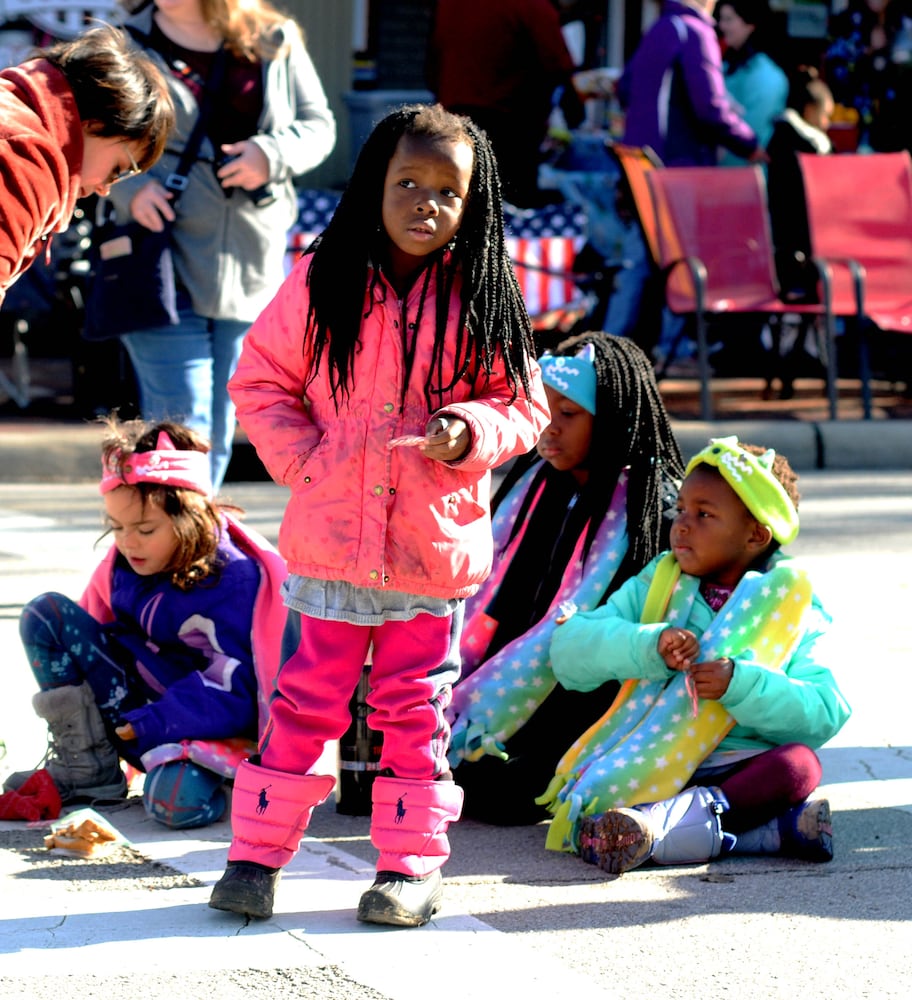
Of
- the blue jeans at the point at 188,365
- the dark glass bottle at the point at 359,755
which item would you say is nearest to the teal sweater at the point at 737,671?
the dark glass bottle at the point at 359,755

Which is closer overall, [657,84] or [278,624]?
[278,624]

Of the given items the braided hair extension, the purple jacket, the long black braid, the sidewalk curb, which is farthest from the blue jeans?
the purple jacket

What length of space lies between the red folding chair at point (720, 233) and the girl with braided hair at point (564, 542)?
5081 mm

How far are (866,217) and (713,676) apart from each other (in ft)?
21.8

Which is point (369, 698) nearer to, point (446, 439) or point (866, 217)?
point (446, 439)

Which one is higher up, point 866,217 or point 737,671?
point 866,217

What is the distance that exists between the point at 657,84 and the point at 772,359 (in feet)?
5.54

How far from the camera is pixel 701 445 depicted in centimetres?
912

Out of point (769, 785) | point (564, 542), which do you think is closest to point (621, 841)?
point (769, 785)

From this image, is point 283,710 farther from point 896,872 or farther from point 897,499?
point 897,499

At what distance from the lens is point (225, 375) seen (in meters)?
5.77

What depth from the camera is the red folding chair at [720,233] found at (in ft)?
31.4

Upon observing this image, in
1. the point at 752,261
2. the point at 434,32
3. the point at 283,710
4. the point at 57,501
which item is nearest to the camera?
the point at 283,710

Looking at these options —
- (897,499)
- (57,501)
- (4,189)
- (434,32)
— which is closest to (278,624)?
(4,189)
